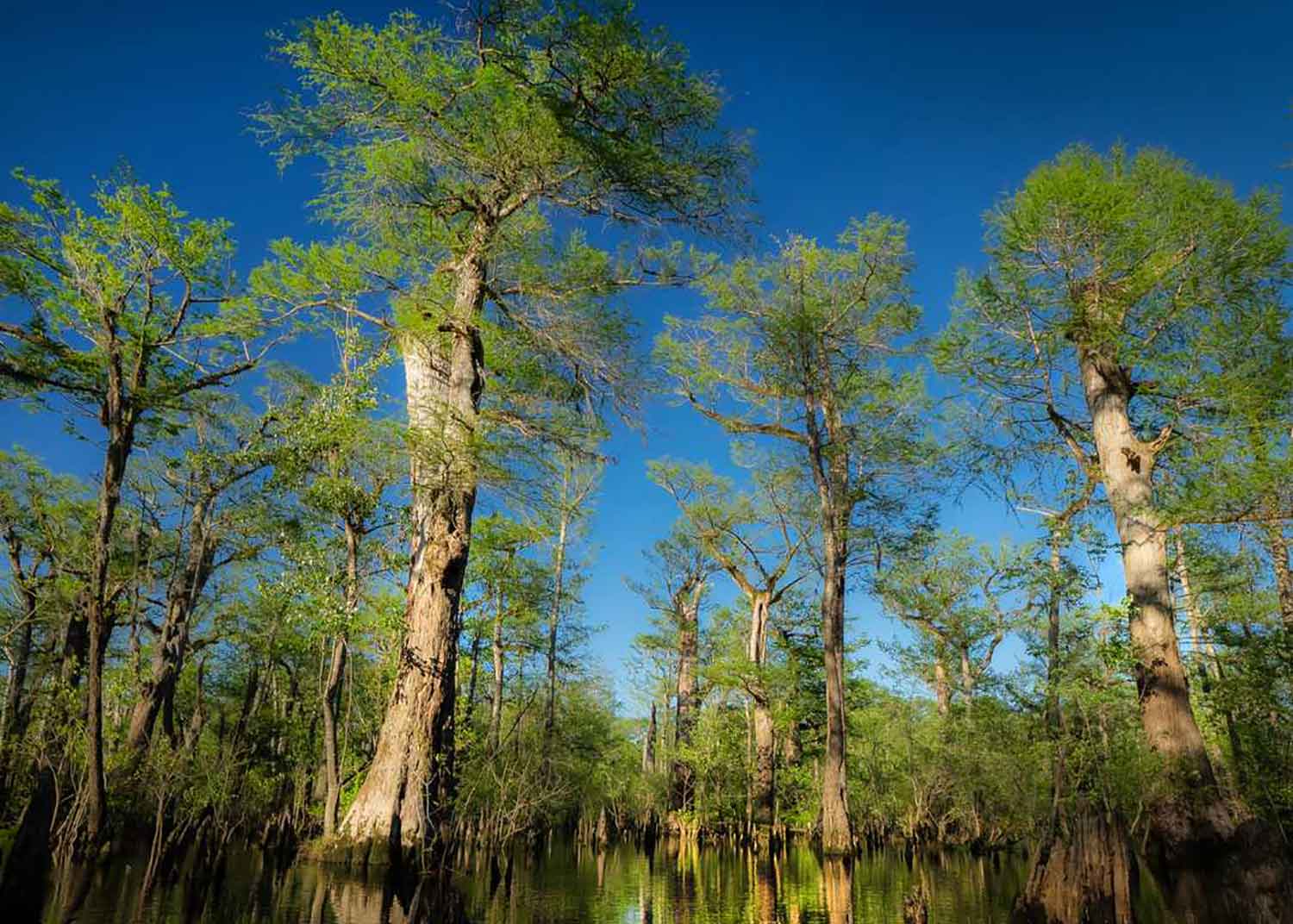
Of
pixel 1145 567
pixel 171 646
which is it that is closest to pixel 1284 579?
pixel 1145 567

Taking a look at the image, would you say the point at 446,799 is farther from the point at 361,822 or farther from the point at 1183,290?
the point at 1183,290

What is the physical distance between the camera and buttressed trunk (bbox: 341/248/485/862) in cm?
834

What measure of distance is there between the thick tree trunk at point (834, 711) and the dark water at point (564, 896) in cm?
64

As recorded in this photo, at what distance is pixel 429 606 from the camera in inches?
367

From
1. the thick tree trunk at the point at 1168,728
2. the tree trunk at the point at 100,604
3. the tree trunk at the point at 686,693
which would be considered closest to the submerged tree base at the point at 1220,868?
the thick tree trunk at the point at 1168,728

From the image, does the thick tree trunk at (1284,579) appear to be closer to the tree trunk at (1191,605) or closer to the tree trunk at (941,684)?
the tree trunk at (1191,605)

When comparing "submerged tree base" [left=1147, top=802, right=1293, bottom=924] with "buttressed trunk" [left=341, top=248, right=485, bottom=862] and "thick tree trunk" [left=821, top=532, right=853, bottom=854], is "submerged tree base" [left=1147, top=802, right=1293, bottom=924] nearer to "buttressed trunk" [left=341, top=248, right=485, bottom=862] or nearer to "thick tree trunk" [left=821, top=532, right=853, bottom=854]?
"thick tree trunk" [left=821, top=532, right=853, bottom=854]

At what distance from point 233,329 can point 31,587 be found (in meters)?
7.26

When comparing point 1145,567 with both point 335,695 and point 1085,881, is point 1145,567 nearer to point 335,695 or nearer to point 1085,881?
point 1085,881

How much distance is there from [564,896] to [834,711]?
24.6 feet

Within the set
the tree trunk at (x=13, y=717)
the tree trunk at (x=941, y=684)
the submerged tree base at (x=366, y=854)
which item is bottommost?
the submerged tree base at (x=366, y=854)

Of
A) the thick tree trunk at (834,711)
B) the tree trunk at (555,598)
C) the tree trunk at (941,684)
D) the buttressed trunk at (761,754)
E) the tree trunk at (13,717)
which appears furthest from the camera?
the tree trunk at (941,684)

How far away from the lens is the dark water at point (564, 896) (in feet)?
18.9

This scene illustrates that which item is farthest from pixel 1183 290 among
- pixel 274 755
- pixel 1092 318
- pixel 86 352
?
pixel 274 755
